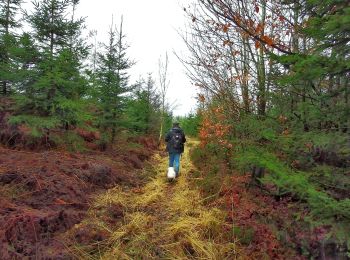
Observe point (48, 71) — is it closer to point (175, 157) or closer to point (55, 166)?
point (55, 166)

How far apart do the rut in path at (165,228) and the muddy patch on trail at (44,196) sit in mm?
606

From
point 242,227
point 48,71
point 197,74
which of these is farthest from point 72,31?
point 242,227

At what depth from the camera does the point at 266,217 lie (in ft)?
20.8

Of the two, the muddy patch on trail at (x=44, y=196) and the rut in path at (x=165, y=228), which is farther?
the rut in path at (x=165, y=228)

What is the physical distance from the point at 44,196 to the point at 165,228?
2758mm

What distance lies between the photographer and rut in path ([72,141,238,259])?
4801 millimetres

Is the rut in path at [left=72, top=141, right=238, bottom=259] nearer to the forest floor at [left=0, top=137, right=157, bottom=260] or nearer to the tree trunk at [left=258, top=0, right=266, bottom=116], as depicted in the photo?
the forest floor at [left=0, top=137, right=157, bottom=260]

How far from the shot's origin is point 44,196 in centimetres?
629

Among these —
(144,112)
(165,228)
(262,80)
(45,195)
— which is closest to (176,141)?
(262,80)

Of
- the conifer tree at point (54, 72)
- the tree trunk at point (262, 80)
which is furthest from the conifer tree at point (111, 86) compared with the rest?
the tree trunk at point (262, 80)

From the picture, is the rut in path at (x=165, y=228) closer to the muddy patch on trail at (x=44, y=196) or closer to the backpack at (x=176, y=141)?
the muddy patch on trail at (x=44, y=196)

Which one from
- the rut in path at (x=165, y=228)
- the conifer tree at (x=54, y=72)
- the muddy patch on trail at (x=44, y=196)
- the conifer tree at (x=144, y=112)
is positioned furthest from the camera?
the conifer tree at (x=144, y=112)

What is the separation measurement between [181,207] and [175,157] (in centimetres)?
368

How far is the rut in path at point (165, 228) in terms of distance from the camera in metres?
4.80
